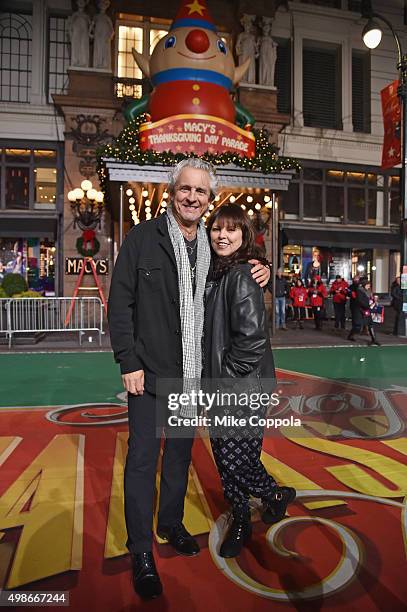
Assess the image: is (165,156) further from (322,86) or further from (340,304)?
(322,86)

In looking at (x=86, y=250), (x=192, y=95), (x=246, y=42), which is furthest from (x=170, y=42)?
(x=246, y=42)

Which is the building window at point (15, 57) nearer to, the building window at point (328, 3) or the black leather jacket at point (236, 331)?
the building window at point (328, 3)

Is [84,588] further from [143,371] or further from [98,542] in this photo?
[143,371]

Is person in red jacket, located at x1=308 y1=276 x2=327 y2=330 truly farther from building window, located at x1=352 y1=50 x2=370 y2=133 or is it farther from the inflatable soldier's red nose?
building window, located at x1=352 y1=50 x2=370 y2=133

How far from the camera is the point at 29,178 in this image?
1695cm

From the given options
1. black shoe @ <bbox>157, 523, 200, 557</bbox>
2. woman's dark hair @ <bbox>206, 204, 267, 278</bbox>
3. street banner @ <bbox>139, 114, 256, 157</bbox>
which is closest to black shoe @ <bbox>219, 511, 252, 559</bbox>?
black shoe @ <bbox>157, 523, 200, 557</bbox>

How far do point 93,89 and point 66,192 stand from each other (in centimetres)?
389

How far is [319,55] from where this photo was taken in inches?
787

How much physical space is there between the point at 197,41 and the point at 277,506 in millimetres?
11006

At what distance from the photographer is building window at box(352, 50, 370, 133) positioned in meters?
20.3

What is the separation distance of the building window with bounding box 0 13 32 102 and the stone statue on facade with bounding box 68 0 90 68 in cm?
230

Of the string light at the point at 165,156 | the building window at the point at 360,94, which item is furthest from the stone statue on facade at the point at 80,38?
the building window at the point at 360,94

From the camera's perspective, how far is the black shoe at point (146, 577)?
2.11 metres

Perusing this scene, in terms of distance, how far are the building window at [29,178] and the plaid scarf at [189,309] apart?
53.2 ft
